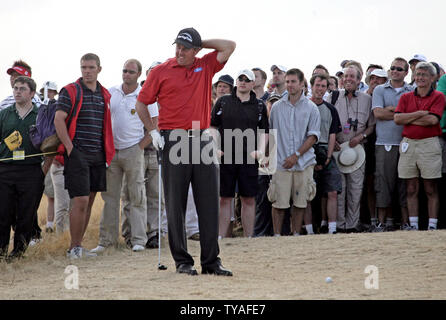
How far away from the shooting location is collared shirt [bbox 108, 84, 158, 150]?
33.4ft

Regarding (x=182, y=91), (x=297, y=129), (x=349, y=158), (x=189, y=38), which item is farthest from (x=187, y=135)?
(x=349, y=158)

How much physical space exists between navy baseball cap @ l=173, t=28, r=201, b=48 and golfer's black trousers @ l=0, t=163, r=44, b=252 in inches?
131

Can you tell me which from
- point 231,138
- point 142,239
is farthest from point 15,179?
point 231,138

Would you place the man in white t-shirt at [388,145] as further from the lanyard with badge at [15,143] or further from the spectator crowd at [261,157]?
the lanyard with badge at [15,143]

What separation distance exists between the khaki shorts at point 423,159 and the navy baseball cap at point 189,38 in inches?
173

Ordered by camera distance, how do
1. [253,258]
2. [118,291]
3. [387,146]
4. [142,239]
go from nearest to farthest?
[118,291], [253,258], [142,239], [387,146]

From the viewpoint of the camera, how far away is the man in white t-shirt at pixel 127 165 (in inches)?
401

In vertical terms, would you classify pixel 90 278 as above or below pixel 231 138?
below

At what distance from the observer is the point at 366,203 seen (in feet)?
38.5

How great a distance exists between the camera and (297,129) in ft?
35.2

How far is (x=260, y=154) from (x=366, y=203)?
2.29 meters

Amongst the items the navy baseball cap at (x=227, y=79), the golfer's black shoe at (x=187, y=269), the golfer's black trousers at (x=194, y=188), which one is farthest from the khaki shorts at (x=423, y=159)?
the golfer's black shoe at (x=187, y=269)

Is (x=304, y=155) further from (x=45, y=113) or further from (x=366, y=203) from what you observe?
(x=45, y=113)

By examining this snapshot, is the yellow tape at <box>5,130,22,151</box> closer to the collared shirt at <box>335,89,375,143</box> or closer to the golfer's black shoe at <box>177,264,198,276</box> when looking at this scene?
the golfer's black shoe at <box>177,264,198,276</box>
